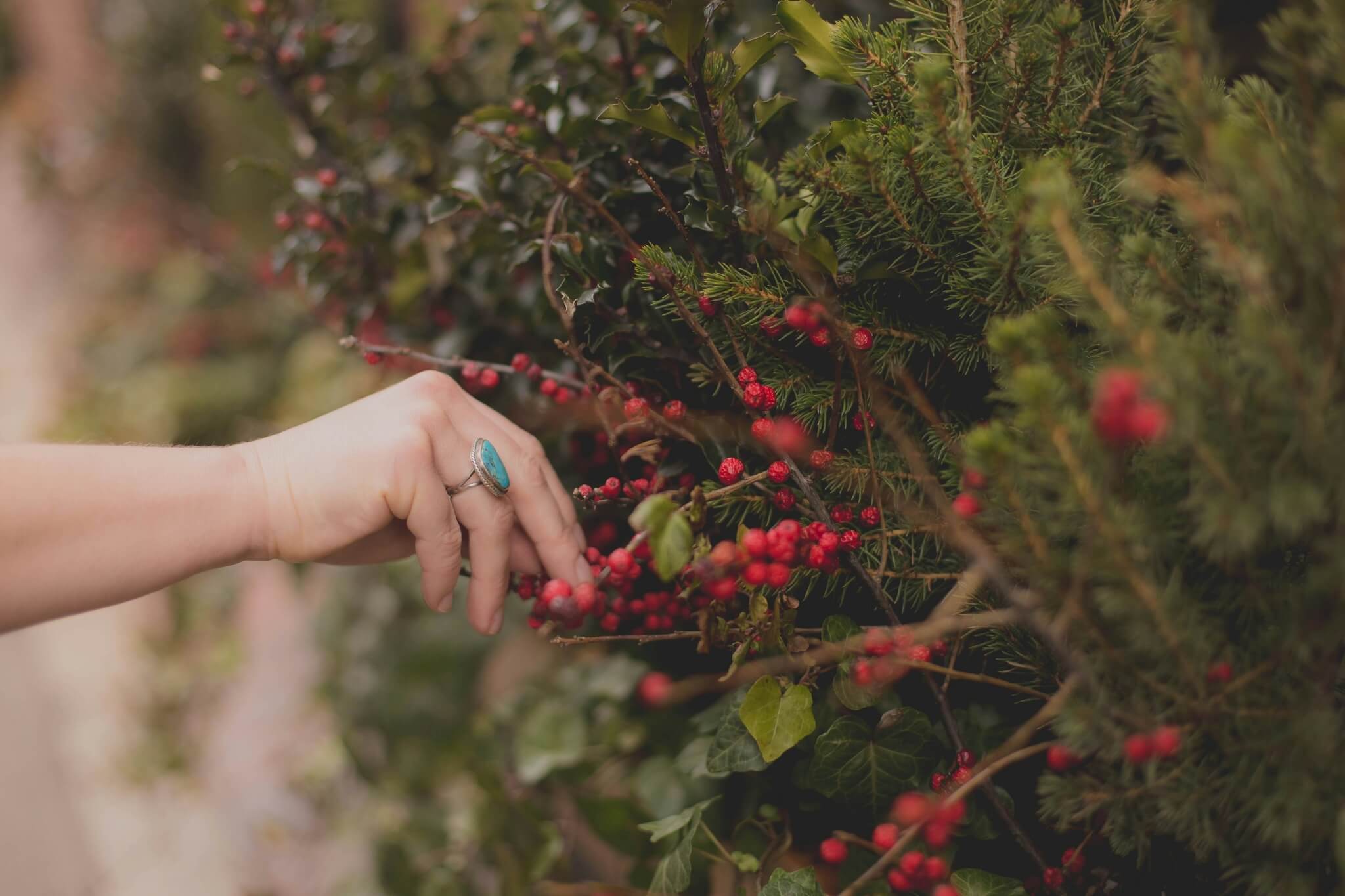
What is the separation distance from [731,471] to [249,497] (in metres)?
0.35

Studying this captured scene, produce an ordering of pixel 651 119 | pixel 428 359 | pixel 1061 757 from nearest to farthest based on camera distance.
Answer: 1. pixel 1061 757
2. pixel 651 119
3. pixel 428 359

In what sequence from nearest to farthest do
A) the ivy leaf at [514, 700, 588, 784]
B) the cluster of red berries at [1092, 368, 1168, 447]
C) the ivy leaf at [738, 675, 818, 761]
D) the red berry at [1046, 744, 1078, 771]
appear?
1. the cluster of red berries at [1092, 368, 1168, 447]
2. the red berry at [1046, 744, 1078, 771]
3. the ivy leaf at [738, 675, 818, 761]
4. the ivy leaf at [514, 700, 588, 784]

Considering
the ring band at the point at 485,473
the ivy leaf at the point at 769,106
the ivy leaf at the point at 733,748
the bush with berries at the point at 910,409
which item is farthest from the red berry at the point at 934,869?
the ivy leaf at the point at 769,106

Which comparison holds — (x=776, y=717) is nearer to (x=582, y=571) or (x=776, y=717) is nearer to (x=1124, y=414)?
(x=582, y=571)

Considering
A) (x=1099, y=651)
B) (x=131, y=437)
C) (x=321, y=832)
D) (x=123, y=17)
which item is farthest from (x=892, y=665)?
(x=123, y=17)

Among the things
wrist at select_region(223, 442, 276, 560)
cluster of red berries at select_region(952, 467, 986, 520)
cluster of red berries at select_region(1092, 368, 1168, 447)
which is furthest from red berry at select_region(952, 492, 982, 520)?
wrist at select_region(223, 442, 276, 560)

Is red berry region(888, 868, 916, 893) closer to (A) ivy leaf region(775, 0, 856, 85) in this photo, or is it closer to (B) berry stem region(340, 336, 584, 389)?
(B) berry stem region(340, 336, 584, 389)

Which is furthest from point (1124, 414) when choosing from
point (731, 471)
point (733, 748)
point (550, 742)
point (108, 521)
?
point (550, 742)

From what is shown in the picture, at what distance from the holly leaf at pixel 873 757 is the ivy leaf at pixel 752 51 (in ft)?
1.37

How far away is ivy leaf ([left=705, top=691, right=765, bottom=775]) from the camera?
1.82 ft

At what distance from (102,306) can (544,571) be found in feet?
9.56

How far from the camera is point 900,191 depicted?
0.49 m

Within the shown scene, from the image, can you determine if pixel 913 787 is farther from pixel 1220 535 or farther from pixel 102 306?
pixel 102 306

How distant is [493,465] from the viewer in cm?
59
